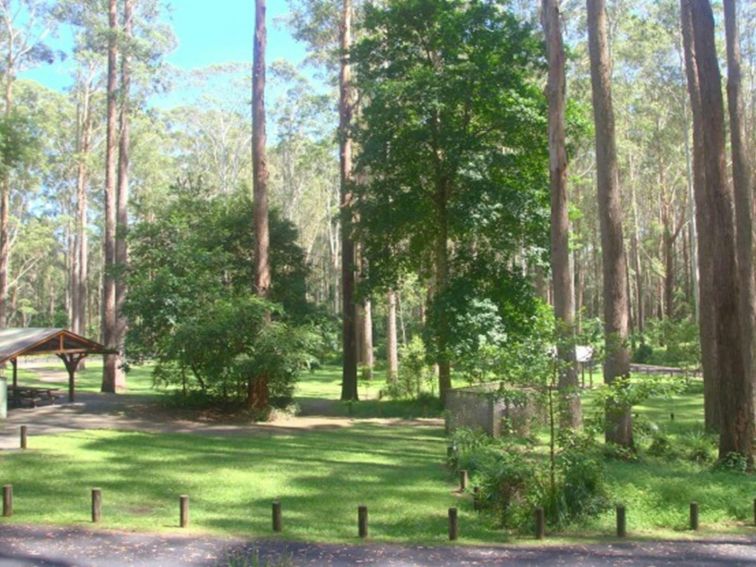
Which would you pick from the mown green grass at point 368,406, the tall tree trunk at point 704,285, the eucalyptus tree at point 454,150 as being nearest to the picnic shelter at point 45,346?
the mown green grass at point 368,406

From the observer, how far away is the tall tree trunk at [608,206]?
53.1 feet

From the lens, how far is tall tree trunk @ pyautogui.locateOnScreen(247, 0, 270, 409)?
2366cm

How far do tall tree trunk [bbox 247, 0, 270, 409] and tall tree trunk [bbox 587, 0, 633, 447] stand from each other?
1141 cm

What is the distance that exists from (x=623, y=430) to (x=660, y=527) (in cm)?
533

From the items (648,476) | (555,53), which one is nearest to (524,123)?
(555,53)

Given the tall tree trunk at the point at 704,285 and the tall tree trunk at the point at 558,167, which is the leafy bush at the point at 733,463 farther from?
the tall tree trunk at the point at 558,167

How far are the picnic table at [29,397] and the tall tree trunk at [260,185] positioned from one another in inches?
277

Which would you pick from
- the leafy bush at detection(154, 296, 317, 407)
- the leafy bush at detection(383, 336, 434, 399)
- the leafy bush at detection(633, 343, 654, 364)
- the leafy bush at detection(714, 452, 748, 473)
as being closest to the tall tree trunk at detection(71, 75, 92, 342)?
the leafy bush at detection(154, 296, 317, 407)

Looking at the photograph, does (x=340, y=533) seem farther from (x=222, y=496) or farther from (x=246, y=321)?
(x=246, y=321)

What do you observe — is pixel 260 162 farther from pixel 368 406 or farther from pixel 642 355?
pixel 642 355

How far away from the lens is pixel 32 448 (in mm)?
16547

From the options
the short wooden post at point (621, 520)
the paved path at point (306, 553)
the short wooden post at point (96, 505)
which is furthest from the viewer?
the short wooden post at point (96, 505)

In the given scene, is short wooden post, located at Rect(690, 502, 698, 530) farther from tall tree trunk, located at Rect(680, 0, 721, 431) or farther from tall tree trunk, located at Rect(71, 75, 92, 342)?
tall tree trunk, located at Rect(71, 75, 92, 342)

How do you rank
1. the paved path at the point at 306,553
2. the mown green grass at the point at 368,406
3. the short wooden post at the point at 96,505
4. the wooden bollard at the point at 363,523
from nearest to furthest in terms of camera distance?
the paved path at the point at 306,553 → the wooden bollard at the point at 363,523 → the short wooden post at the point at 96,505 → the mown green grass at the point at 368,406
